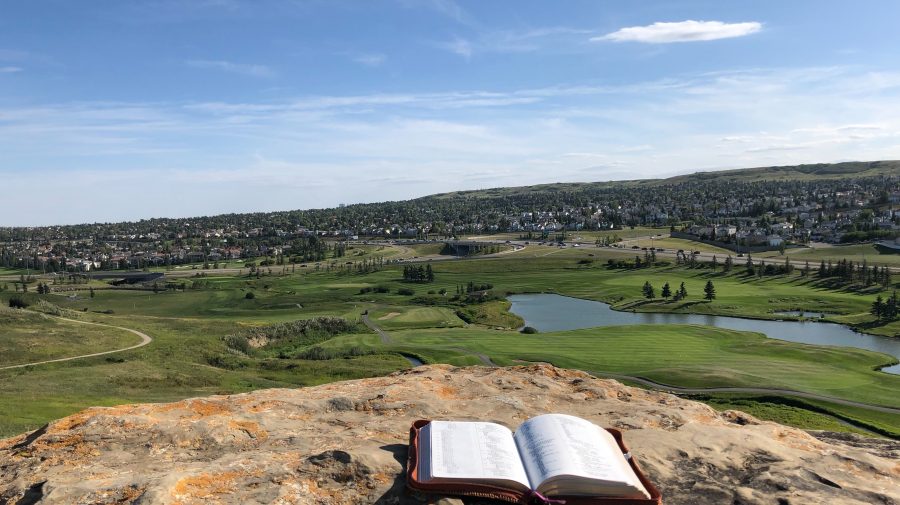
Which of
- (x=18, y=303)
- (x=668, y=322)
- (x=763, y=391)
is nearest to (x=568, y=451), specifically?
(x=763, y=391)

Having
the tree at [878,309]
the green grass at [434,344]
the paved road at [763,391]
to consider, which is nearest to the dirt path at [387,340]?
the green grass at [434,344]

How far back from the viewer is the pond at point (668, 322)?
71438mm

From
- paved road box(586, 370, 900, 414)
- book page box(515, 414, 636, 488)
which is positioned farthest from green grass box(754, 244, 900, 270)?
book page box(515, 414, 636, 488)

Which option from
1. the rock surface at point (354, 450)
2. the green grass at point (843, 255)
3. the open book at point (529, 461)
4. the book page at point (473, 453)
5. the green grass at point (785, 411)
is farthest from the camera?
the green grass at point (843, 255)

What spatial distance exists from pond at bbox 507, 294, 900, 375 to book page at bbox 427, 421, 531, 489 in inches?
2466

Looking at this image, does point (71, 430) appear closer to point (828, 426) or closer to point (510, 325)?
point (828, 426)

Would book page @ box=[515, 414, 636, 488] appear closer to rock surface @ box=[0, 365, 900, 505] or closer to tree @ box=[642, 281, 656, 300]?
rock surface @ box=[0, 365, 900, 505]

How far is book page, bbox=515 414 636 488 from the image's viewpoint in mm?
8977

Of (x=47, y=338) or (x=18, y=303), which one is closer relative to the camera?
(x=47, y=338)

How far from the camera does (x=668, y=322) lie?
8794 cm

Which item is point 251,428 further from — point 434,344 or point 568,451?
point 434,344

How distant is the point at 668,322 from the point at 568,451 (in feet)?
277

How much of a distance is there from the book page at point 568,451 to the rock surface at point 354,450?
4.50ft

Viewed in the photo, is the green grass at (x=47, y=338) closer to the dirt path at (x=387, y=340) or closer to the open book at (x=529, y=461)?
the dirt path at (x=387, y=340)
